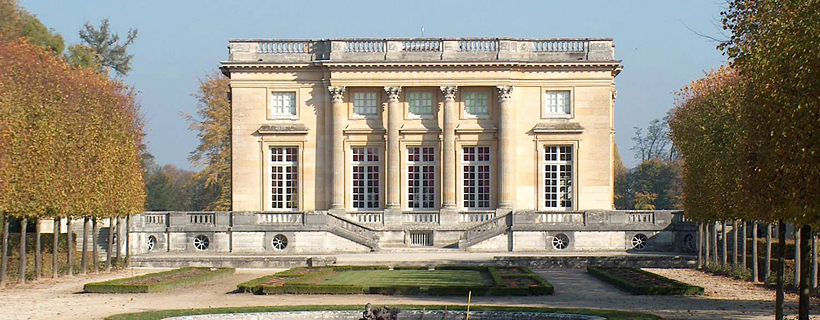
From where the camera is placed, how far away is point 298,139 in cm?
5153

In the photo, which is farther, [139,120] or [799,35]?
[139,120]

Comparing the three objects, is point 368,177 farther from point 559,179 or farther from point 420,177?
point 559,179

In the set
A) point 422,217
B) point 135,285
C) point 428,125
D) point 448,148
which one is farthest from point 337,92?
point 135,285

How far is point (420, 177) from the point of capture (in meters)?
51.7

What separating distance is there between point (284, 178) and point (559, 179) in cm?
1227

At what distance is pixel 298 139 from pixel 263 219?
5.38 metres

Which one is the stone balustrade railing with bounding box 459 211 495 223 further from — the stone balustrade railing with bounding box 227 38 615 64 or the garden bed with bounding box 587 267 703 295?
the garden bed with bounding box 587 267 703 295

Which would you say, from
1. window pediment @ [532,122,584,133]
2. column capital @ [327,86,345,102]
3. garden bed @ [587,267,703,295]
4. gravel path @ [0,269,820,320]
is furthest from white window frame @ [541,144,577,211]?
gravel path @ [0,269,820,320]

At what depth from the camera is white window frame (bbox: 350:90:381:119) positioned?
5166 centimetres

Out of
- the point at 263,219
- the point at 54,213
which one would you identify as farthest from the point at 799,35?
the point at 263,219

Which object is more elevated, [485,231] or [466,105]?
[466,105]

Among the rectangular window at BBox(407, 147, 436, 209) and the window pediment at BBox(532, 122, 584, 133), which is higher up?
the window pediment at BBox(532, 122, 584, 133)

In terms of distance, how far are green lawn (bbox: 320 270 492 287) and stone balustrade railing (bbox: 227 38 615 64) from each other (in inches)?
704

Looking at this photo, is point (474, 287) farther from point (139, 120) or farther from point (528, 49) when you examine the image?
point (139, 120)
